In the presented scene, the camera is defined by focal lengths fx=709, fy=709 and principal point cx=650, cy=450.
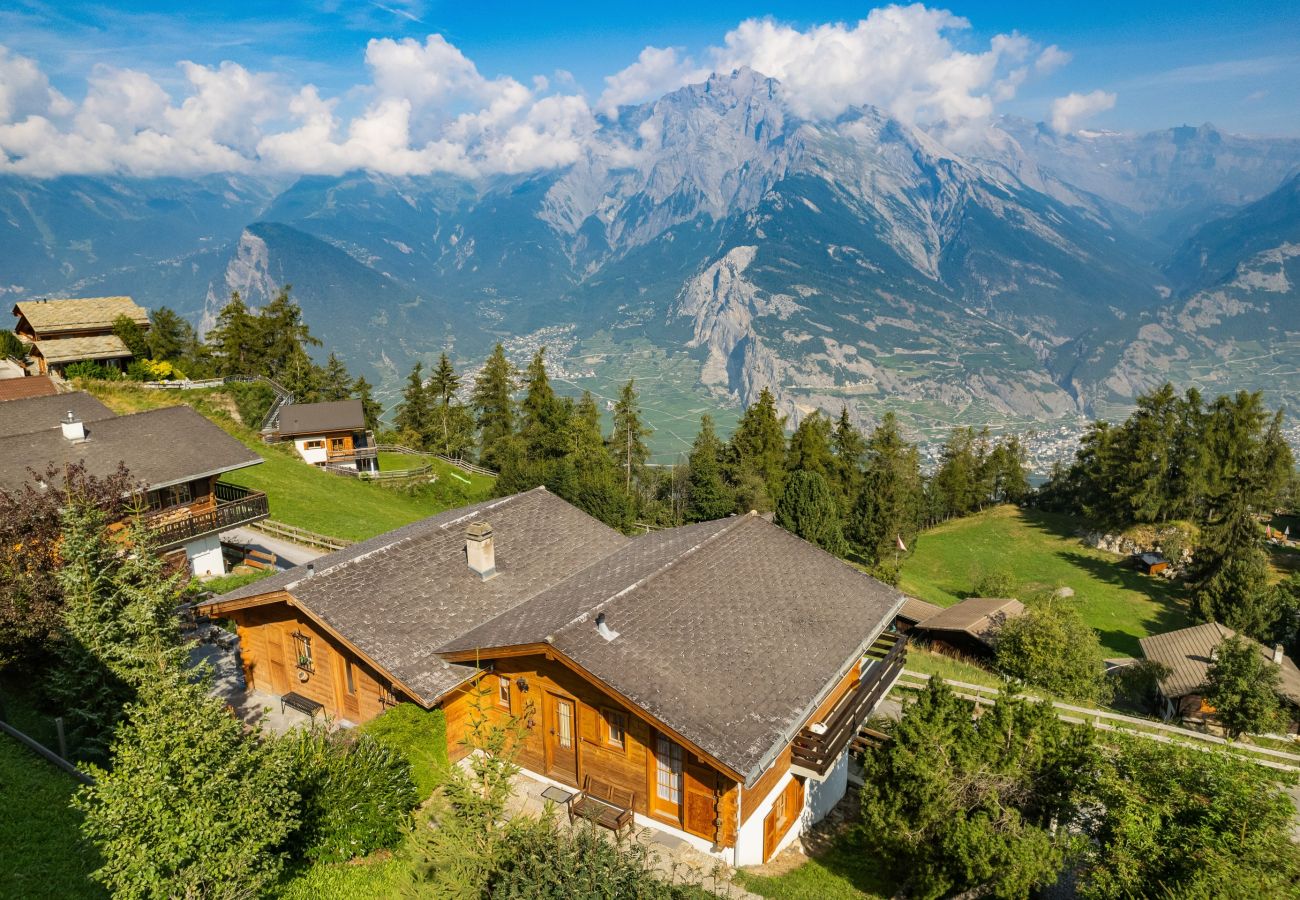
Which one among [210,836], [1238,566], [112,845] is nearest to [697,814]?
[210,836]

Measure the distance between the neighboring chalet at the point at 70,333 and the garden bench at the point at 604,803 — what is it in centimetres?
5809

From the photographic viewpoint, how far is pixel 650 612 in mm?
17562

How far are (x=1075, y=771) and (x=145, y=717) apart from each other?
15.8 meters

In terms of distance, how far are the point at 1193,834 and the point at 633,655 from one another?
10060 mm

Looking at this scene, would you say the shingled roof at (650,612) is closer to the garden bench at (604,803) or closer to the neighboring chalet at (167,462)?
the garden bench at (604,803)

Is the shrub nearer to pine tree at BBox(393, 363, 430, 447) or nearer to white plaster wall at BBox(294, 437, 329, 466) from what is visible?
white plaster wall at BBox(294, 437, 329, 466)

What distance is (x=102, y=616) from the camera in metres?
15.4

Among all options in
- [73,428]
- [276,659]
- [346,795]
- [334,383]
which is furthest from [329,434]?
[346,795]

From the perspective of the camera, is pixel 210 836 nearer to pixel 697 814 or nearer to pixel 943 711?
pixel 697 814

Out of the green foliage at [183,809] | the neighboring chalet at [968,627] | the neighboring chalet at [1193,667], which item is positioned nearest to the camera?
the green foliage at [183,809]

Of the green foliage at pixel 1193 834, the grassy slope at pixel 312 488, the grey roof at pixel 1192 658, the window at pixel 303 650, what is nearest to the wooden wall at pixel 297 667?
the window at pixel 303 650

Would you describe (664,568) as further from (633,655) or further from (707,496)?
(707,496)

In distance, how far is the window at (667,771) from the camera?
15641mm

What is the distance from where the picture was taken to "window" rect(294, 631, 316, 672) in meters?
19.7
